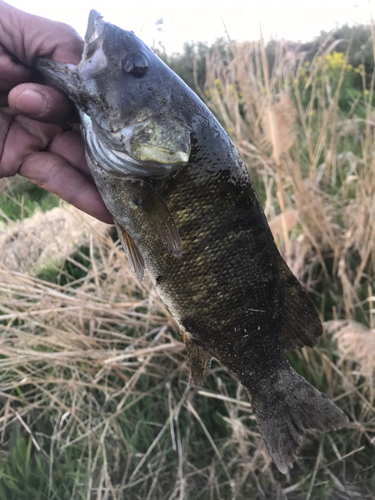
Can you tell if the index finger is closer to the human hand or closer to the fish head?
the human hand

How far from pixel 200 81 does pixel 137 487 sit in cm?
728

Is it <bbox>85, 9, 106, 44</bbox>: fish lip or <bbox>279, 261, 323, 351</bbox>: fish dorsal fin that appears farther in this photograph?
<bbox>279, 261, 323, 351</bbox>: fish dorsal fin

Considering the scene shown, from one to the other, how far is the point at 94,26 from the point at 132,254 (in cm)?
72

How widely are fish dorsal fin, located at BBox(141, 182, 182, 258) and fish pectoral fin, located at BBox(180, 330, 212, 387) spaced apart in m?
0.42

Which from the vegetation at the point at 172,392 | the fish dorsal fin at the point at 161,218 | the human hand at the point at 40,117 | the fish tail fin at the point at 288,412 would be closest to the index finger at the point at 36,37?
the human hand at the point at 40,117

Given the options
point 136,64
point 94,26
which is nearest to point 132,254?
point 136,64

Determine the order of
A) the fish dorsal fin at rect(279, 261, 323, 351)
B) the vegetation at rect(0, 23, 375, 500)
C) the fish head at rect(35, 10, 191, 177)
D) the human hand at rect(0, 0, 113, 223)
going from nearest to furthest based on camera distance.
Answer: the fish head at rect(35, 10, 191, 177)
the human hand at rect(0, 0, 113, 223)
the fish dorsal fin at rect(279, 261, 323, 351)
the vegetation at rect(0, 23, 375, 500)

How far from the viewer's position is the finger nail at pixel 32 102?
123 cm

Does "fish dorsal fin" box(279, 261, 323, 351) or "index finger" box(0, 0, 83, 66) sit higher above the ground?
"index finger" box(0, 0, 83, 66)

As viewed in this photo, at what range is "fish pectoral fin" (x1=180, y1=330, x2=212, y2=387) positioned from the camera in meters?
1.46

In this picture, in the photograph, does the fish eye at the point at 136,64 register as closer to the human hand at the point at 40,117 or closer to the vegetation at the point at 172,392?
the human hand at the point at 40,117

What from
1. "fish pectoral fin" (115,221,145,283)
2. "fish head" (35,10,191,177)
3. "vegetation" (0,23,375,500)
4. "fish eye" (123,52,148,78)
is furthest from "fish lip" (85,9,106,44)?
"vegetation" (0,23,375,500)

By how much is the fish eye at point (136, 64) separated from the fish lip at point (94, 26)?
4.5 inches

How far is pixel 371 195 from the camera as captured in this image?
2.63m
